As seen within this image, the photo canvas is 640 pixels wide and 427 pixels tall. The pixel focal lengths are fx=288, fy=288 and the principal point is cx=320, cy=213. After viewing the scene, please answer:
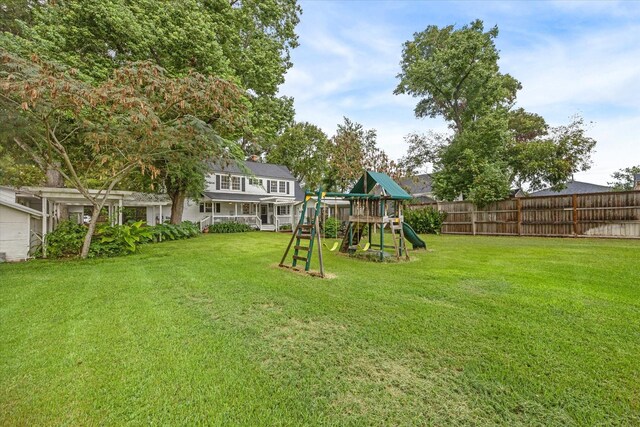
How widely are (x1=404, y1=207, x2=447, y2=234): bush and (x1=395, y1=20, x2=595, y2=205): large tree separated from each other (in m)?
1.98

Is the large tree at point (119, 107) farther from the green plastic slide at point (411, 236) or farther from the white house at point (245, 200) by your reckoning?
the white house at point (245, 200)

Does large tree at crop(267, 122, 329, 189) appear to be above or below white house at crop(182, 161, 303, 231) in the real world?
above

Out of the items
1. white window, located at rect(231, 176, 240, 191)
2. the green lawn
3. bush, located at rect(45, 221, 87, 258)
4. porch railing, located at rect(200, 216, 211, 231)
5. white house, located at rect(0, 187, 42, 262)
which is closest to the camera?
the green lawn

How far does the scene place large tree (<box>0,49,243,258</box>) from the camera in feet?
21.0

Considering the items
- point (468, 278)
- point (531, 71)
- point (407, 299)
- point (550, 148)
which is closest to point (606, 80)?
point (531, 71)

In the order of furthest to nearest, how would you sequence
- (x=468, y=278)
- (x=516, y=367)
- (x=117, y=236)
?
1. (x=117, y=236)
2. (x=468, y=278)
3. (x=516, y=367)

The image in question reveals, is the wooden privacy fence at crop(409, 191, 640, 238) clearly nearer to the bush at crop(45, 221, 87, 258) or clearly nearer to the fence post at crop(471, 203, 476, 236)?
the fence post at crop(471, 203, 476, 236)

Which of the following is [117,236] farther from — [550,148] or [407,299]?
[550,148]

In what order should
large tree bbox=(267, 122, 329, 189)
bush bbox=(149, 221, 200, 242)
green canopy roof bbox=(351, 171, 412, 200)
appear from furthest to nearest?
large tree bbox=(267, 122, 329, 189), bush bbox=(149, 221, 200, 242), green canopy roof bbox=(351, 171, 412, 200)

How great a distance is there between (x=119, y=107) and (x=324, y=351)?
7830mm

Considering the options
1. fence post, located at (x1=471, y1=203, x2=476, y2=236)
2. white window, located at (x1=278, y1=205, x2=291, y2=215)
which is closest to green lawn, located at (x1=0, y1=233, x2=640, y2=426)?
fence post, located at (x1=471, y1=203, x2=476, y2=236)

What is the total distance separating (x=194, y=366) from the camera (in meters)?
2.49

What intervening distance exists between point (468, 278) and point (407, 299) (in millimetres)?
1952

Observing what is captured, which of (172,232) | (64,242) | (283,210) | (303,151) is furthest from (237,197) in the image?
(303,151)
